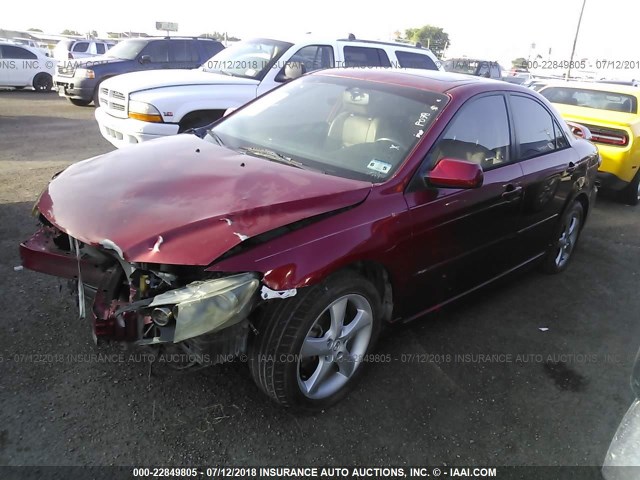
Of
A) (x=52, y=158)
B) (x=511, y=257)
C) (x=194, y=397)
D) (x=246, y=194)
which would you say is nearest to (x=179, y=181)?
(x=246, y=194)

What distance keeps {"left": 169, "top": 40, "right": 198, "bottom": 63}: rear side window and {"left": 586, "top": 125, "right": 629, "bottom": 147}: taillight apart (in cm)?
957

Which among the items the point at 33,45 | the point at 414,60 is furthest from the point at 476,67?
the point at 33,45

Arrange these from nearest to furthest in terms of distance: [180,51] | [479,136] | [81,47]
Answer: [479,136] < [180,51] < [81,47]

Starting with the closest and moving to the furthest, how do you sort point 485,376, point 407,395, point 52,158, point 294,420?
point 294,420 < point 407,395 < point 485,376 < point 52,158

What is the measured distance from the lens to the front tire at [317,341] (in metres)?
2.42

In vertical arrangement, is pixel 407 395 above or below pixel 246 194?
below

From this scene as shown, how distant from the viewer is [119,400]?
8.81ft

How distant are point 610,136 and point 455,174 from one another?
18.1ft

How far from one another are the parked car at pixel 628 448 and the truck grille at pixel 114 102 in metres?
5.99

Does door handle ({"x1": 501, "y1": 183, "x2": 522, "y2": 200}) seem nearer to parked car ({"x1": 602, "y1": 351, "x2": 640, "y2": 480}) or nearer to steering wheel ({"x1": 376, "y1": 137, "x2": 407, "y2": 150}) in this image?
steering wheel ({"x1": 376, "y1": 137, "x2": 407, "y2": 150})

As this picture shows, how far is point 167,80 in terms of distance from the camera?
6.58 meters

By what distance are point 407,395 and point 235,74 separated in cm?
591

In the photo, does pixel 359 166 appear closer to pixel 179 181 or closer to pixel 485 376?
pixel 179 181

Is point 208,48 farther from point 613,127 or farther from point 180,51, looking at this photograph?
point 613,127
